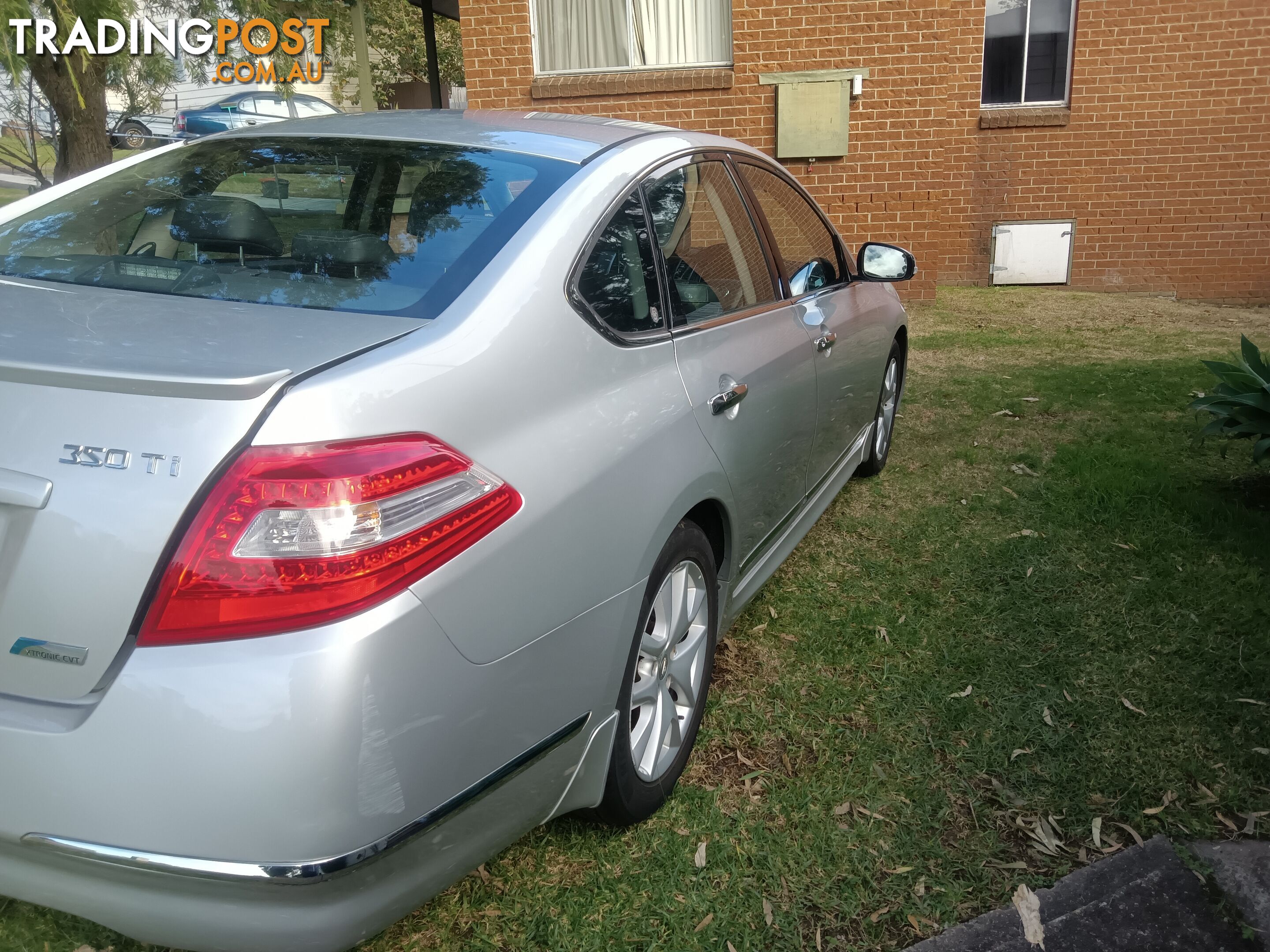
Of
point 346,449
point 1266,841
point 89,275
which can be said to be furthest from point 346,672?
point 1266,841

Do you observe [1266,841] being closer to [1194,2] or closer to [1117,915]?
[1117,915]

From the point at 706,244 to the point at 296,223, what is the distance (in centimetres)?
121

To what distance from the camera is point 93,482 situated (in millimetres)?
1599

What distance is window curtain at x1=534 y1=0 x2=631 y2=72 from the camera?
32.0ft

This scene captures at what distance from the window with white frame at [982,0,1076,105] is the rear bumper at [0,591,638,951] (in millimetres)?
10453

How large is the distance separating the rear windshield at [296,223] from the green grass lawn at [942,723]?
4.52 feet

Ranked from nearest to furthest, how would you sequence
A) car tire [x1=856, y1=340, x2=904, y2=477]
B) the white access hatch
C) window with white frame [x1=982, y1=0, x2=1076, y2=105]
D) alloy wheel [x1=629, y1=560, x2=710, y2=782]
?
alloy wheel [x1=629, y1=560, x2=710, y2=782]
car tire [x1=856, y1=340, x2=904, y2=477]
window with white frame [x1=982, y1=0, x2=1076, y2=105]
the white access hatch

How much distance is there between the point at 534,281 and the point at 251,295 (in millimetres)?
574

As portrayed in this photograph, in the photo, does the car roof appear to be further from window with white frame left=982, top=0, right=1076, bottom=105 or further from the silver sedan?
window with white frame left=982, top=0, right=1076, bottom=105

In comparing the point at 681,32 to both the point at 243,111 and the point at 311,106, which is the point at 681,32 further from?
the point at 311,106

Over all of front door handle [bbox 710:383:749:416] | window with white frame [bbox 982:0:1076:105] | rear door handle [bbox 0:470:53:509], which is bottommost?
front door handle [bbox 710:383:749:416]

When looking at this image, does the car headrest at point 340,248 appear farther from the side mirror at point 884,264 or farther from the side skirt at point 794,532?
the side mirror at point 884,264

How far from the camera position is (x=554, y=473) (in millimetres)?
1989

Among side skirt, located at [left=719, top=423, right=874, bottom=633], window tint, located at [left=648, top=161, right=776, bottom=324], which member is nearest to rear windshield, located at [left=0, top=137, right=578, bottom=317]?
window tint, located at [left=648, top=161, right=776, bottom=324]
